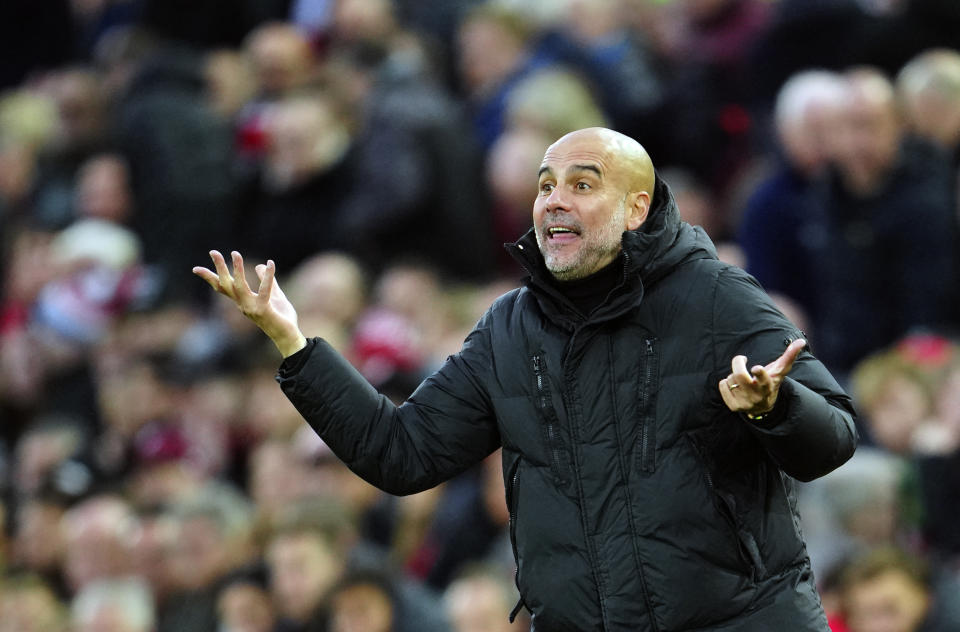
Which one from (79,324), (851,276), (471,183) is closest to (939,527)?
(851,276)

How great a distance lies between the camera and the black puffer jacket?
393 cm

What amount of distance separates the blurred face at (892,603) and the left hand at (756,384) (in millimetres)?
2591

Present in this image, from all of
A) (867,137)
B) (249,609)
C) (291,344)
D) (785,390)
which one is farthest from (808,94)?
(785,390)

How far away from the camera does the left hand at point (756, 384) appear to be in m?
3.71

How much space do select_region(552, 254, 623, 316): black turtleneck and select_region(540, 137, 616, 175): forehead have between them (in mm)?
212

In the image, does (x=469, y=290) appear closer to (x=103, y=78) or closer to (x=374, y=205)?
(x=374, y=205)

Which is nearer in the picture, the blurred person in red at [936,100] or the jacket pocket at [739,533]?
the jacket pocket at [739,533]

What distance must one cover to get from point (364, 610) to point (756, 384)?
3.65 m

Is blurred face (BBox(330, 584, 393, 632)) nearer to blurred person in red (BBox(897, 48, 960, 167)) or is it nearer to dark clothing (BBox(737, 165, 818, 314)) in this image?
dark clothing (BBox(737, 165, 818, 314))

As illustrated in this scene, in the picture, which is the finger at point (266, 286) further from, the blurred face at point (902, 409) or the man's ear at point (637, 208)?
the blurred face at point (902, 409)

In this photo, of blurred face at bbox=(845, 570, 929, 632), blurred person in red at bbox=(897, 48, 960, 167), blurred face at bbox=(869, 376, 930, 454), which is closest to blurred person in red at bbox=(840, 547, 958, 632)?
blurred face at bbox=(845, 570, 929, 632)

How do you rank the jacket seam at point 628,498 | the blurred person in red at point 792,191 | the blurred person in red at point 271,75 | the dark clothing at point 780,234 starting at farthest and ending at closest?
the blurred person in red at point 271,75
the dark clothing at point 780,234
the blurred person in red at point 792,191
the jacket seam at point 628,498

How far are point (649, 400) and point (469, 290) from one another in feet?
17.3

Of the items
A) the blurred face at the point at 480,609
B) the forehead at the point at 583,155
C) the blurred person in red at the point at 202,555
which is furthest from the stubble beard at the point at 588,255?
the blurred person in red at the point at 202,555
